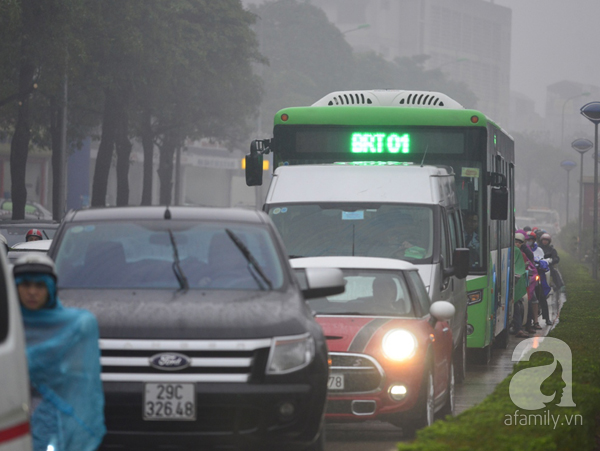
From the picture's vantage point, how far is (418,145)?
1465cm

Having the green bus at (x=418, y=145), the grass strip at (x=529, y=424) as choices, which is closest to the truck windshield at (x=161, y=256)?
the grass strip at (x=529, y=424)

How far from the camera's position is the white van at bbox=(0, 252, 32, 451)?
4.00 meters

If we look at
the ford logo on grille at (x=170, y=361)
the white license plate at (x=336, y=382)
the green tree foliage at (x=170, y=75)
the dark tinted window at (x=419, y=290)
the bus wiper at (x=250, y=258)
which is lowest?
the white license plate at (x=336, y=382)

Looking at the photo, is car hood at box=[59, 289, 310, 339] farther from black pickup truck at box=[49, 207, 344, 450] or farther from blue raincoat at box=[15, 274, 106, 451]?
blue raincoat at box=[15, 274, 106, 451]

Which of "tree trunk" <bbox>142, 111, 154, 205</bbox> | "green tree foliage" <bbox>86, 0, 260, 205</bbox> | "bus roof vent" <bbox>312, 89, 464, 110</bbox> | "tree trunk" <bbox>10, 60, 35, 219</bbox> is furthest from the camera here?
"tree trunk" <bbox>142, 111, 154, 205</bbox>

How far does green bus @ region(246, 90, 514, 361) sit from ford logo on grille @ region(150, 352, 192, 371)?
8.09 meters

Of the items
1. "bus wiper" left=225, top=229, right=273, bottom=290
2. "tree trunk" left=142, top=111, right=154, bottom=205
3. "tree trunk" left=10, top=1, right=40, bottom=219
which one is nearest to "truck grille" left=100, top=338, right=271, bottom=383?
"bus wiper" left=225, top=229, right=273, bottom=290

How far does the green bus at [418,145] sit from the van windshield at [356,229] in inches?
84.6

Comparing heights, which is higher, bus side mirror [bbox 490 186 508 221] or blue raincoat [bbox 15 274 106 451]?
bus side mirror [bbox 490 186 508 221]

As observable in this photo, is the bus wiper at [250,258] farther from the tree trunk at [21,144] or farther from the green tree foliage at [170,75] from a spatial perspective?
the green tree foliage at [170,75]

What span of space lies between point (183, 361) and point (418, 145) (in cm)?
850

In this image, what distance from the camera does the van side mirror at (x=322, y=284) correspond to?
298 inches

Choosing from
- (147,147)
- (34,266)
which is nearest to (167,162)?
(147,147)

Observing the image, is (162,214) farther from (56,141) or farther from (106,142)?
(106,142)
